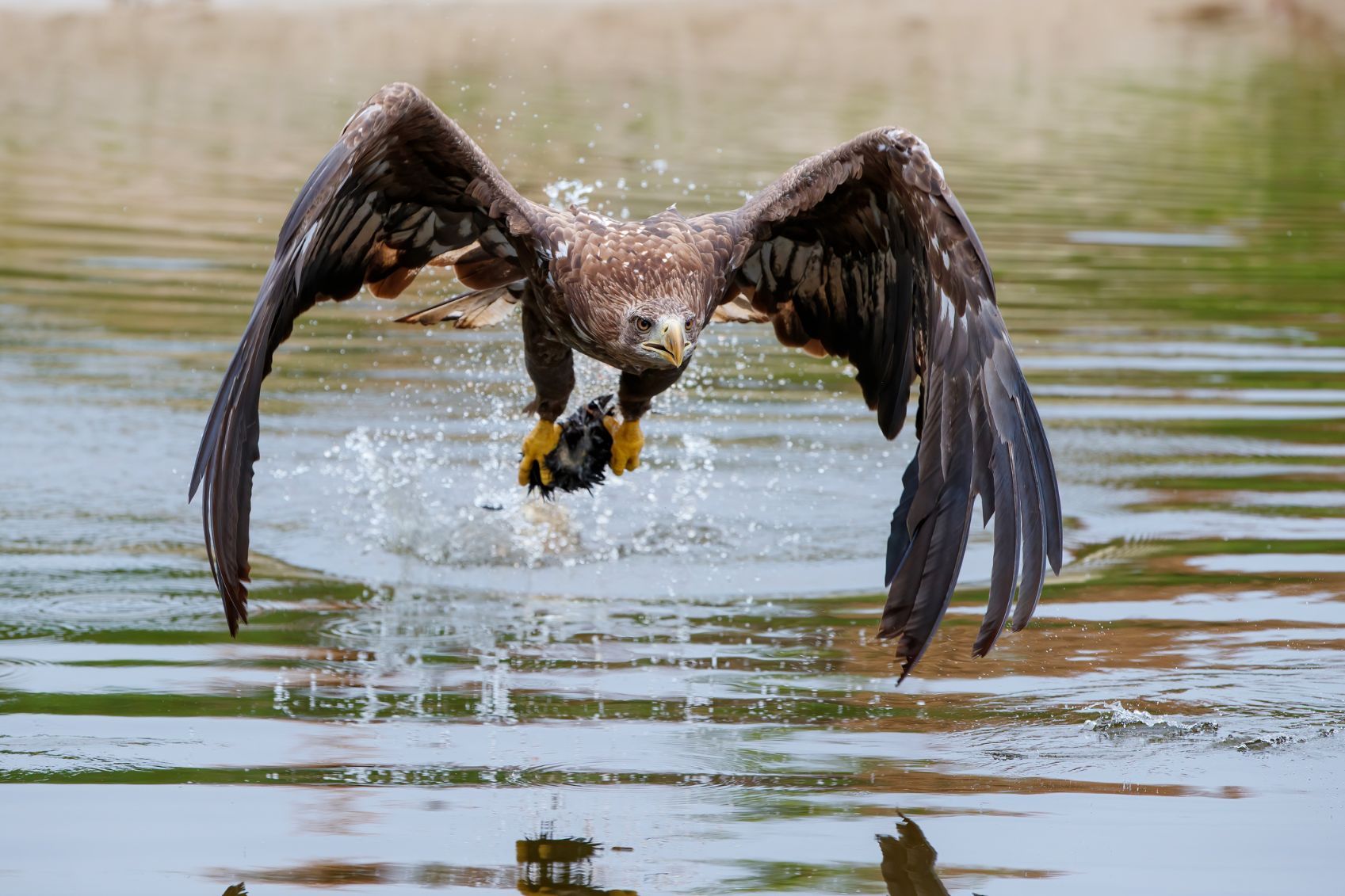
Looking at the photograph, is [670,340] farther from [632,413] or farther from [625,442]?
[625,442]

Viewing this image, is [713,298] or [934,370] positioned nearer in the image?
[934,370]

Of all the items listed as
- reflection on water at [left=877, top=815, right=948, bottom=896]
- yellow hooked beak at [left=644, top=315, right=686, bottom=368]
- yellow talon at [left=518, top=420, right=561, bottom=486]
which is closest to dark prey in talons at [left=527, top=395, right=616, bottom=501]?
yellow talon at [left=518, top=420, right=561, bottom=486]

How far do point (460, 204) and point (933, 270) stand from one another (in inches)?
68.0

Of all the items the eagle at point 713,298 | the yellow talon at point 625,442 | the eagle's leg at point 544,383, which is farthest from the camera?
the yellow talon at point 625,442

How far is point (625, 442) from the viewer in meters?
7.48

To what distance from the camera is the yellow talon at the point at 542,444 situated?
295 inches

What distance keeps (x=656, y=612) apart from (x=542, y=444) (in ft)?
3.71

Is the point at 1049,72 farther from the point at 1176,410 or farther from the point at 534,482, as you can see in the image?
the point at 534,482

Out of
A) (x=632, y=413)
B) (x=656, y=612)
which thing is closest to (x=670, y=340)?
(x=656, y=612)

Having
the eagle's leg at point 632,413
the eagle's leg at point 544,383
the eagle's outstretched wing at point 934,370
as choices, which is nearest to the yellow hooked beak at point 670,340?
the eagle's outstretched wing at point 934,370

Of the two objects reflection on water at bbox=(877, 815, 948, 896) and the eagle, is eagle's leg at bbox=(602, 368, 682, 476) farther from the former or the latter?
reflection on water at bbox=(877, 815, 948, 896)

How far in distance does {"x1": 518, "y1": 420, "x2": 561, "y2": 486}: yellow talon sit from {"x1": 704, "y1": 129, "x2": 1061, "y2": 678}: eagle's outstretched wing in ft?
4.19

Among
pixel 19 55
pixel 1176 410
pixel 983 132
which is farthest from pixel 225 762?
pixel 19 55

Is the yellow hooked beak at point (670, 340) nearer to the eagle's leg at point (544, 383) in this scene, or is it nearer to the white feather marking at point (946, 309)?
the white feather marking at point (946, 309)
